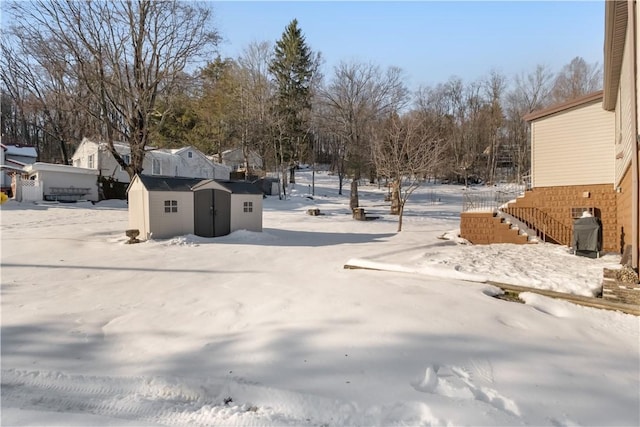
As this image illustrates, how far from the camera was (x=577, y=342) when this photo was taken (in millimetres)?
3773

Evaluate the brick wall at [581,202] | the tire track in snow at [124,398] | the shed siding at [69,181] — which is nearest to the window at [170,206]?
the tire track in snow at [124,398]

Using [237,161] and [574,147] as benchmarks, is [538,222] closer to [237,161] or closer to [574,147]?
[574,147]

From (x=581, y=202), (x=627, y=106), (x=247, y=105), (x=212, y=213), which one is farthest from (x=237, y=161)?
(x=627, y=106)

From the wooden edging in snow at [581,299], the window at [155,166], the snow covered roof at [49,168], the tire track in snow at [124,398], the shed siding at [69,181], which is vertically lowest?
the tire track in snow at [124,398]

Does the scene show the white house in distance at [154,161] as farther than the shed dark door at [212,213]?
Yes

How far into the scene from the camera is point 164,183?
12.7 m

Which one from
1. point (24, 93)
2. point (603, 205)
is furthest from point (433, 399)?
point (24, 93)

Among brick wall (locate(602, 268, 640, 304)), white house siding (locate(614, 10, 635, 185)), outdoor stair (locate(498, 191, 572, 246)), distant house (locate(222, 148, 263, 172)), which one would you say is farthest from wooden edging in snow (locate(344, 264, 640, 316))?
distant house (locate(222, 148, 263, 172))

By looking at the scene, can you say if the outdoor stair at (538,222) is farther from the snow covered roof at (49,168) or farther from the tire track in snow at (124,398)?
the snow covered roof at (49,168)

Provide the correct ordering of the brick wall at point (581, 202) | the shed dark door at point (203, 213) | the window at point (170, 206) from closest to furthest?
the brick wall at point (581, 202) < the window at point (170, 206) < the shed dark door at point (203, 213)

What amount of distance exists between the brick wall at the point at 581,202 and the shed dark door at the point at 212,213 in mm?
10741

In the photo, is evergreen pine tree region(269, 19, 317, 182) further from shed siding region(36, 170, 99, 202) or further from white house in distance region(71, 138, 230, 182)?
shed siding region(36, 170, 99, 202)

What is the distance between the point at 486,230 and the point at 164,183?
11302 millimetres

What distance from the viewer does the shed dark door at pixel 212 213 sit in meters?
13.2
